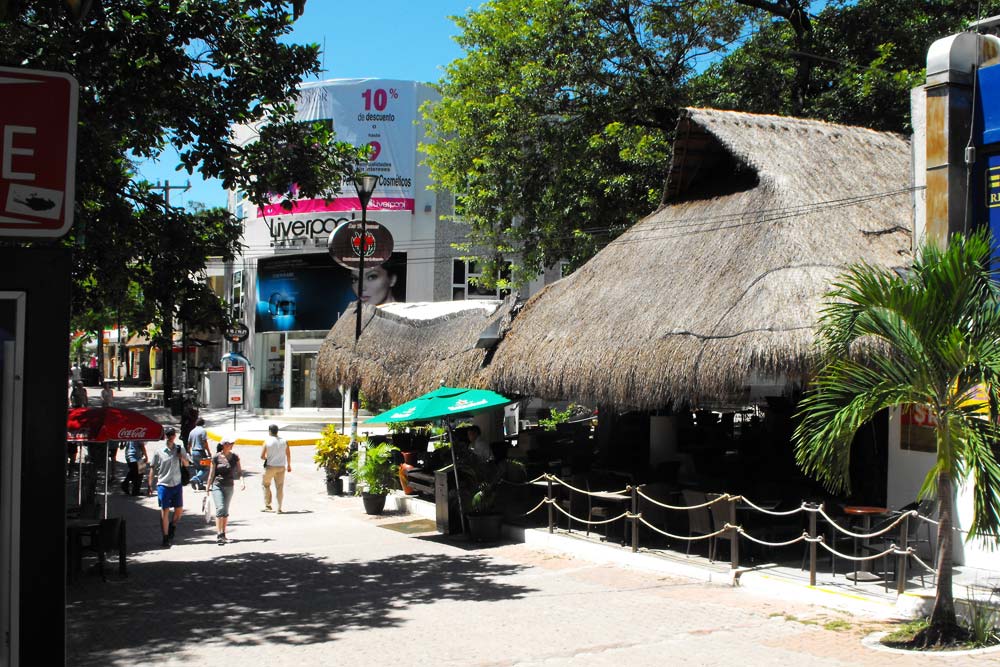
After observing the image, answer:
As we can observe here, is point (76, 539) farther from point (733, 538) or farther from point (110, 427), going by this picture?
point (733, 538)

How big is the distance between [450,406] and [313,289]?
30.1 m

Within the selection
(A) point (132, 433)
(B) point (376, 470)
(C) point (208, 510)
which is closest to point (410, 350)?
(B) point (376, 470)

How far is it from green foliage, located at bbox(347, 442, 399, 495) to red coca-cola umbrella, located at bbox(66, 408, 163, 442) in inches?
250

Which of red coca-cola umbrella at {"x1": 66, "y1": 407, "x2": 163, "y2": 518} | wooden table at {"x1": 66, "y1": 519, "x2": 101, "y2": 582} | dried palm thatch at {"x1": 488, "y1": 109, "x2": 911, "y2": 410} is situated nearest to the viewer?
wooden table at {"x1": 66, "y1": 519, "x2": 101, "y2": 582}

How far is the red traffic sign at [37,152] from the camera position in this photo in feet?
13.8

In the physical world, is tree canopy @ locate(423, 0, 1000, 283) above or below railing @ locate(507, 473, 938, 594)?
above

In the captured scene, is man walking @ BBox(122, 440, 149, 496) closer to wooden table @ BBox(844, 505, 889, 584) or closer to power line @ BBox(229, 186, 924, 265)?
power line @ BBox(229, 186, 924, 265)

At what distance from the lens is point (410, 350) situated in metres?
20.4

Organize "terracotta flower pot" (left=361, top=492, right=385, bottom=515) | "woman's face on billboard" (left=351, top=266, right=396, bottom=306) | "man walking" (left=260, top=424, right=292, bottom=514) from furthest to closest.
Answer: "woman's face on billboard" (left=351, top=266, right=396, bottom=306), "terracotta flower pot" (left=361, top=492, right=385, bottom=515), "man walking" (left=260, top=424, right=292, bottom=514)

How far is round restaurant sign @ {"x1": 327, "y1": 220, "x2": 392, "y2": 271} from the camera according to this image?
24.8 m

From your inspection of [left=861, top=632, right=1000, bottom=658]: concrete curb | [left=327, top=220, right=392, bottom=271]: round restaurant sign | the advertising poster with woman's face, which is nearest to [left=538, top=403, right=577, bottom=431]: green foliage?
[left=327, top=220, right=392, bottom=271]: round restaurant sign

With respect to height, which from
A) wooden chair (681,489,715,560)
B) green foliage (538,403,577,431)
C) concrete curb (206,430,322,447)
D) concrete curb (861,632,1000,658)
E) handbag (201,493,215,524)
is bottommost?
handbag (201,493,215,524)

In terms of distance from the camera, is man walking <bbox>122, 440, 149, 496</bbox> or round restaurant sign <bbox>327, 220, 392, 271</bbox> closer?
man walking <bbox>122, 440, 149, 496</bbox>

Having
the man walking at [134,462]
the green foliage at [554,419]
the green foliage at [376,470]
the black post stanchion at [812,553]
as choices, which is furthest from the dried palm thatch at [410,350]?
the green foliage at [554,419]
